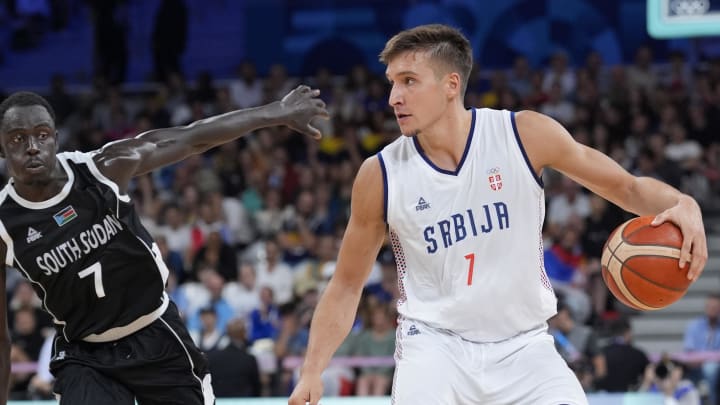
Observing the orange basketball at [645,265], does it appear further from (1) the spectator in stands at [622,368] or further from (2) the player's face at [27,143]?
(1) the spectator in stands at [622,368]

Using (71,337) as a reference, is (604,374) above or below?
below

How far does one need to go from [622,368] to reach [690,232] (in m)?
6.03

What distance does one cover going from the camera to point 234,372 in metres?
9.87

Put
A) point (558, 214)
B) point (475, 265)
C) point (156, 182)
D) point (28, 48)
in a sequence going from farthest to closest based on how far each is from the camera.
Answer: point (28, 48)
point (156, 182)
point (558, 214)
point (475, 265)

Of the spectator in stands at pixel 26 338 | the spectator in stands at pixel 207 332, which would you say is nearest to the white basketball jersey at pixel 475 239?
the spectator in stands at pixel 207 332

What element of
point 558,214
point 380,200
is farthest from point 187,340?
point 558,214

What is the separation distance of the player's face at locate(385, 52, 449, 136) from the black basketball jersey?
133 centimetres

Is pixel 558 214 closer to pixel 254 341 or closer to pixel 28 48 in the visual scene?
pixel 254 341

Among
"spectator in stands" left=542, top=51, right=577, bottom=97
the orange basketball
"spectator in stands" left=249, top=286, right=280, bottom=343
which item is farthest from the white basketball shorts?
"spectator in stands" left=542, top=51, right=577, bottom=97

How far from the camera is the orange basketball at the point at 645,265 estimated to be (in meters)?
4.32

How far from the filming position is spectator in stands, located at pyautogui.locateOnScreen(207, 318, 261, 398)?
32.3ft

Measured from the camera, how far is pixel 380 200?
4527 millimetres

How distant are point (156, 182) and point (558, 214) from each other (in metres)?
5.32

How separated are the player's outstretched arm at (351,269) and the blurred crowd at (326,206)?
17.1ft
